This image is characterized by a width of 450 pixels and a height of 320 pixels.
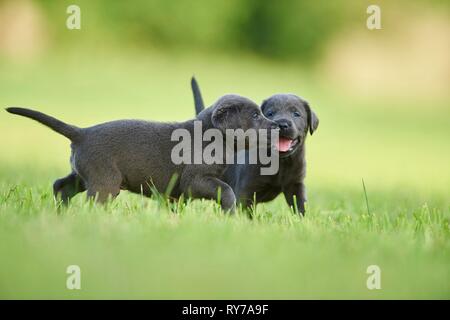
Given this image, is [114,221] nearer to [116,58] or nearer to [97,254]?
[97,254]

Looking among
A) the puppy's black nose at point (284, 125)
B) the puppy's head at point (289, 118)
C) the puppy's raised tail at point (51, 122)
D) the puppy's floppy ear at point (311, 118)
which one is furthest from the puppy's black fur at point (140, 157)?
the puppy's floppy ear at point (311, 118)

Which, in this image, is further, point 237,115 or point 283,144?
point 283,144

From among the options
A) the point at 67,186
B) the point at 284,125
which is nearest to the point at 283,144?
the point at 284,125

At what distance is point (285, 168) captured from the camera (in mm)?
6137

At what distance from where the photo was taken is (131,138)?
17.3 ft

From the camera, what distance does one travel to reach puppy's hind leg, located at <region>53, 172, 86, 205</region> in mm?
5473

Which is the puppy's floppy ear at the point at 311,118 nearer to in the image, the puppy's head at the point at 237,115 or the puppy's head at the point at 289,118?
the puppy's head at the point at 289,118

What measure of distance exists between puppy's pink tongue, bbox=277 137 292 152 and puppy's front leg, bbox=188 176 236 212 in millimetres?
676

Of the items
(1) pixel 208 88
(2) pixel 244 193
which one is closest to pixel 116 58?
(1) pixel 208 88

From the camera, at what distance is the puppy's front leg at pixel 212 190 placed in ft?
17.3

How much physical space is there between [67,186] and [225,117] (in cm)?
123

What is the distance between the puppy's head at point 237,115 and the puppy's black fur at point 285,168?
369 mm

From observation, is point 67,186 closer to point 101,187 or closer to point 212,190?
point 101,187
